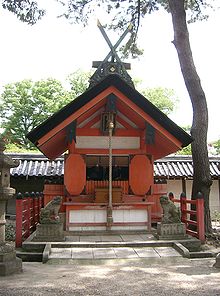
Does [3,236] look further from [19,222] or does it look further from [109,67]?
[109,67]

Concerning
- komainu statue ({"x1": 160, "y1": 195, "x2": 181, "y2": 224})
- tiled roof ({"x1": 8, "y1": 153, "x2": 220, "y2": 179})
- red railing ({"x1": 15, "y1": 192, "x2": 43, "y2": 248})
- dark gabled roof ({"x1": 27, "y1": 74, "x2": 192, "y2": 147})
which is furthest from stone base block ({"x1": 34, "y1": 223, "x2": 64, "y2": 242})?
tiled roof ({"x1": 8, "y1": 153, "x2": 220, "y2": 179})

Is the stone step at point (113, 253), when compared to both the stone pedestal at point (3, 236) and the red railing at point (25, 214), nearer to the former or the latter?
the stone pedestal at point (3, 236)

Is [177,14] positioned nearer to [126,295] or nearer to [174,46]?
[174,46]

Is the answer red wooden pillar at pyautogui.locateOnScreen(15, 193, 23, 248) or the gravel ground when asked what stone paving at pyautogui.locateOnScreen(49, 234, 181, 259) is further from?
red wooden pillar at pyautogui.locateOnScreen(15, 193, 23, 248)

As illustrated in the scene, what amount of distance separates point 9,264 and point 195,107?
716cm

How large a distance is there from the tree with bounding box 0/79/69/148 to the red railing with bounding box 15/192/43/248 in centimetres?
2388

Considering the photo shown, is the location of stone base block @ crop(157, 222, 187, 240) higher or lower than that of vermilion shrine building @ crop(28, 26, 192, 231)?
lower

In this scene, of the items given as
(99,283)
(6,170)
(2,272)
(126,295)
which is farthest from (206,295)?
(6,170)

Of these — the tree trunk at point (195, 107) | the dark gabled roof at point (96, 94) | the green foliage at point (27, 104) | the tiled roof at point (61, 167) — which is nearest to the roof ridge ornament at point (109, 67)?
the dark gabled roof at point (96, 94)

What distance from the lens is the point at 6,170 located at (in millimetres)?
6449

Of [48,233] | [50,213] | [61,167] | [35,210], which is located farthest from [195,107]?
[61,167]

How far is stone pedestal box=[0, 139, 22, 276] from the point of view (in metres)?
5.90

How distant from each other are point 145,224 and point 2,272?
4.75 meters

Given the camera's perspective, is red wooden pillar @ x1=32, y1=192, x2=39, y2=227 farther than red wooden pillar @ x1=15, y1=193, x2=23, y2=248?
Yes
